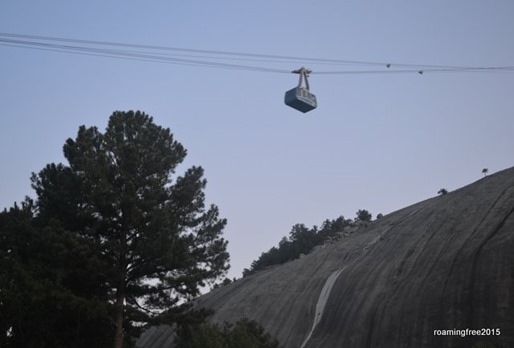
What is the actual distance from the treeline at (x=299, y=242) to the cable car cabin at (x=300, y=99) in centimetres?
6658

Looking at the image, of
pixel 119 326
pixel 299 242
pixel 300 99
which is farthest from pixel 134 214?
pixel 299 242

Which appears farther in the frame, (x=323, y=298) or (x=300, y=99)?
(x=323, y=298)

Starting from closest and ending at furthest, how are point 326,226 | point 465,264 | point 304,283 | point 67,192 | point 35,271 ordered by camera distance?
point 35,271, point 67,192, point 465,264, point 304,283, point 326,226

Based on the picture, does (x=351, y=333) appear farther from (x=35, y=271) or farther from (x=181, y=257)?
(x=35, y=271)

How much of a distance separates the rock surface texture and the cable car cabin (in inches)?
494

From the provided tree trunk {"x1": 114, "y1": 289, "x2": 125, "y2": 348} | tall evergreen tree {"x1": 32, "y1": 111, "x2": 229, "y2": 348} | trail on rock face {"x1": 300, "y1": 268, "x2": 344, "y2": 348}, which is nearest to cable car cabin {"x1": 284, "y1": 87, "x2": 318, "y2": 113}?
tall evergreen tree {"x1": 32, "y1": 111, "x2": 229, "y2": 348}

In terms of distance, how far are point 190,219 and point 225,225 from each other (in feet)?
6.65

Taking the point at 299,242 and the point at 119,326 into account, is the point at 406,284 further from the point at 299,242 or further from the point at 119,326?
the point at 299,242

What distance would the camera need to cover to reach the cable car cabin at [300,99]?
812 inches

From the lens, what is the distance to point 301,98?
67.8ft

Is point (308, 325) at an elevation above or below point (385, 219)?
below

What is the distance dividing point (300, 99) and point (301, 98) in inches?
3.1

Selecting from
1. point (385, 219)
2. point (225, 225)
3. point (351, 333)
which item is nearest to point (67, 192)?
point (225, 225)

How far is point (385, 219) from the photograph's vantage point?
5169 centimetres
